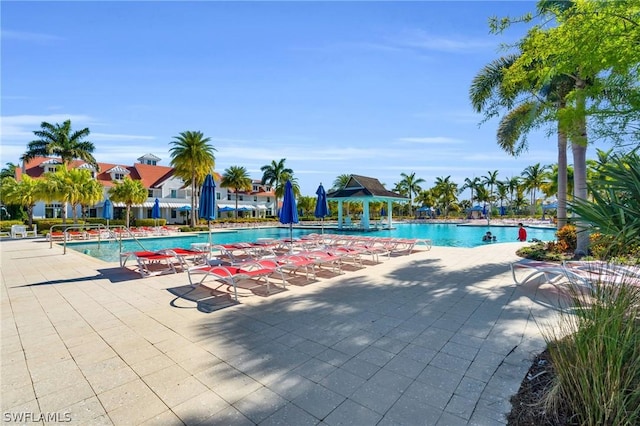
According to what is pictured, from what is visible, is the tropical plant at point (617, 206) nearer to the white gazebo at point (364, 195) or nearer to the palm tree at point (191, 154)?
the white gazebo at point (364, 195)

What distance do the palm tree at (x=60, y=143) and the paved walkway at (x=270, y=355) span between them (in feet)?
106

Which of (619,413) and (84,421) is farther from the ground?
(619,413)

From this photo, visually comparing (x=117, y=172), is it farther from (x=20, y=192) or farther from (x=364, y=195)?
(x=364, y=195)

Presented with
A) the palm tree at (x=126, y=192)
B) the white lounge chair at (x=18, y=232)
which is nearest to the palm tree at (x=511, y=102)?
the palm tree at (x=126, y=192)

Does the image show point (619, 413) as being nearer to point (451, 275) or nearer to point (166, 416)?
point (166, 416)

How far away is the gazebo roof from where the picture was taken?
3283cm

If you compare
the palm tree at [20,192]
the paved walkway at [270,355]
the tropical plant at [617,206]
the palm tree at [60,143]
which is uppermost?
the palm tree at [60,143]

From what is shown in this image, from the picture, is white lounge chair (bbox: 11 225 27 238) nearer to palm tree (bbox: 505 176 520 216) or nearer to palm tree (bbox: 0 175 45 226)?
palm tree (bbox: 0 175 45 226)

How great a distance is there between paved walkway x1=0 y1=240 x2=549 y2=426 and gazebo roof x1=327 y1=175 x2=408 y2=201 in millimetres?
25522

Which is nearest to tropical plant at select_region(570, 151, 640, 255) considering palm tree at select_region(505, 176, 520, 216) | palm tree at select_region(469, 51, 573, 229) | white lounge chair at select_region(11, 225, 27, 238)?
palm tree at select_region(469, 51, 573, 229)

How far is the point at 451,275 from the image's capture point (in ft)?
29.1

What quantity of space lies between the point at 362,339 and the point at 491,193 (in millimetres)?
69246

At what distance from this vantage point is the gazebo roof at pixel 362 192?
32.8m

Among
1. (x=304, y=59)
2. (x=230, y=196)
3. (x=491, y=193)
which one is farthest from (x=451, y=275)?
(x=491, y=193)
